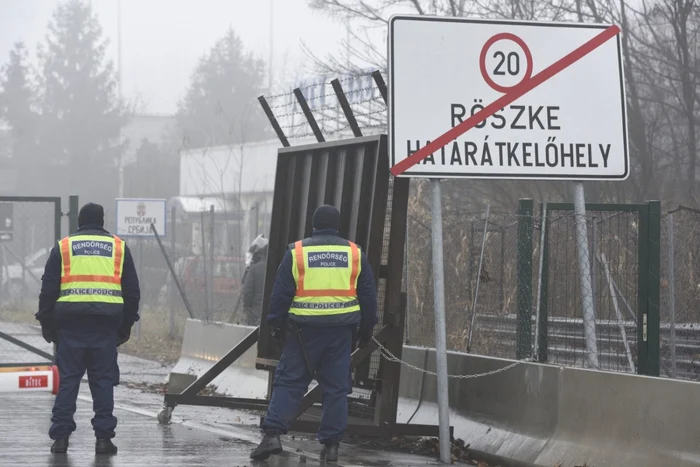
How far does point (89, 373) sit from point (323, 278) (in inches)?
76.0

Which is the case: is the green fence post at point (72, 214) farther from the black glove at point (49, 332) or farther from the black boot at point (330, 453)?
the black boot at point (330, 453)

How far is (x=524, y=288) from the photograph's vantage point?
10.2 metres

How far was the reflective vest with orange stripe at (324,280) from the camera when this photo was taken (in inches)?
362

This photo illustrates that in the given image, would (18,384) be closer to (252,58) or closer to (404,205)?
(404,205)

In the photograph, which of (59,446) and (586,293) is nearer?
(586,293)

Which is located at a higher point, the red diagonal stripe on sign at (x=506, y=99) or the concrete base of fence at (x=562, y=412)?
the red diagonal stripe on sign at (x=506, y=99)

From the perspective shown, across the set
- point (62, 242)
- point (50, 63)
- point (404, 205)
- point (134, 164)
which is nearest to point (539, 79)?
point (404, 205)

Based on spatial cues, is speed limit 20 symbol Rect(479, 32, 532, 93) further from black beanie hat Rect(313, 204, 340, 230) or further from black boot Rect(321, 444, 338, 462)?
black boot Rect(321, 444, 338, 462)

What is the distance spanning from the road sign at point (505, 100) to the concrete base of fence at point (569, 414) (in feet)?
5.13

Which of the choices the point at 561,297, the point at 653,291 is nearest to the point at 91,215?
the point at 561,297

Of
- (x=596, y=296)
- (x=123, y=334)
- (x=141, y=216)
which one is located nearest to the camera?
(x=123, y=334)

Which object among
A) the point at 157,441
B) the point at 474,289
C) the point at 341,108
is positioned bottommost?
the point at 157,441

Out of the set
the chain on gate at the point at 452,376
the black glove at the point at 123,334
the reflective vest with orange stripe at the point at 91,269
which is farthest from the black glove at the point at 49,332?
the chain on gate at the point at 452,376

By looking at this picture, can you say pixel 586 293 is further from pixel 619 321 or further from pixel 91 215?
pixel 91 215
